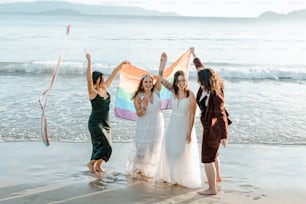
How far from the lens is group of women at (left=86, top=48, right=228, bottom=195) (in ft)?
19.6

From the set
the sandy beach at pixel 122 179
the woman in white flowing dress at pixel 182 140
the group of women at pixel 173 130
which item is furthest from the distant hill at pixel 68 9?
the woman in white flowing dress at pixel 182 140

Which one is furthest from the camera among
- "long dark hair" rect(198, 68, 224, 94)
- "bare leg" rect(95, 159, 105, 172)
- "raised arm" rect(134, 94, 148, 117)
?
"bare leg" rect(95, 159, 105, 172)

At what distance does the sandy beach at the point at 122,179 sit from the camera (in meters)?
6.00

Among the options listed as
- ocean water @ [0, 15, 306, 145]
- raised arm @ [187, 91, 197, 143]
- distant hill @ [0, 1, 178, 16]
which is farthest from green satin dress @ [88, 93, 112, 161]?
distant hill @ [0, 1, 178, 16]

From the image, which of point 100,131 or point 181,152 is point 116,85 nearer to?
point 100,131

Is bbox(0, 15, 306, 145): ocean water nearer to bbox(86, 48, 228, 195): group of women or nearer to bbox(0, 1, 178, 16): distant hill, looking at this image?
bbox(86, 48, 228, 195): group of women

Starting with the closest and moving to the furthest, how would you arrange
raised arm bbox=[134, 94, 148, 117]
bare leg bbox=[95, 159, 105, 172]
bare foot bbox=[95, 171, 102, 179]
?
raised arm bbox=[134, 94, 148, 117]
bare foot bbox=[95, 171, 102, 179]
bare leg bbox=[95, 159, 105, 172]

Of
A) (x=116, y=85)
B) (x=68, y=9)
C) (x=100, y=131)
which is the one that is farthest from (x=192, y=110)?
(x=68, y=9)

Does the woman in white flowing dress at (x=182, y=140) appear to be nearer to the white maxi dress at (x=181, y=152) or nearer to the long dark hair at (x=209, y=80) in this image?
the white maxi dress at (x=181, y=152)

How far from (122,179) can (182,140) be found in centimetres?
113

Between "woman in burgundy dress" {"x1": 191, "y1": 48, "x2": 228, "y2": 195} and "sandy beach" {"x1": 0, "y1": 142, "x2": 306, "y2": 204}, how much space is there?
16.7 inches

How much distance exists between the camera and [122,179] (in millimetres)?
6754

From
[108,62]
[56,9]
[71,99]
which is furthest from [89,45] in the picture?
[56,9]

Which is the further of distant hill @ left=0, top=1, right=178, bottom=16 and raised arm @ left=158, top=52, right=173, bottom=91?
distant hill @ left=0, top=1, right=178, bottom=16
